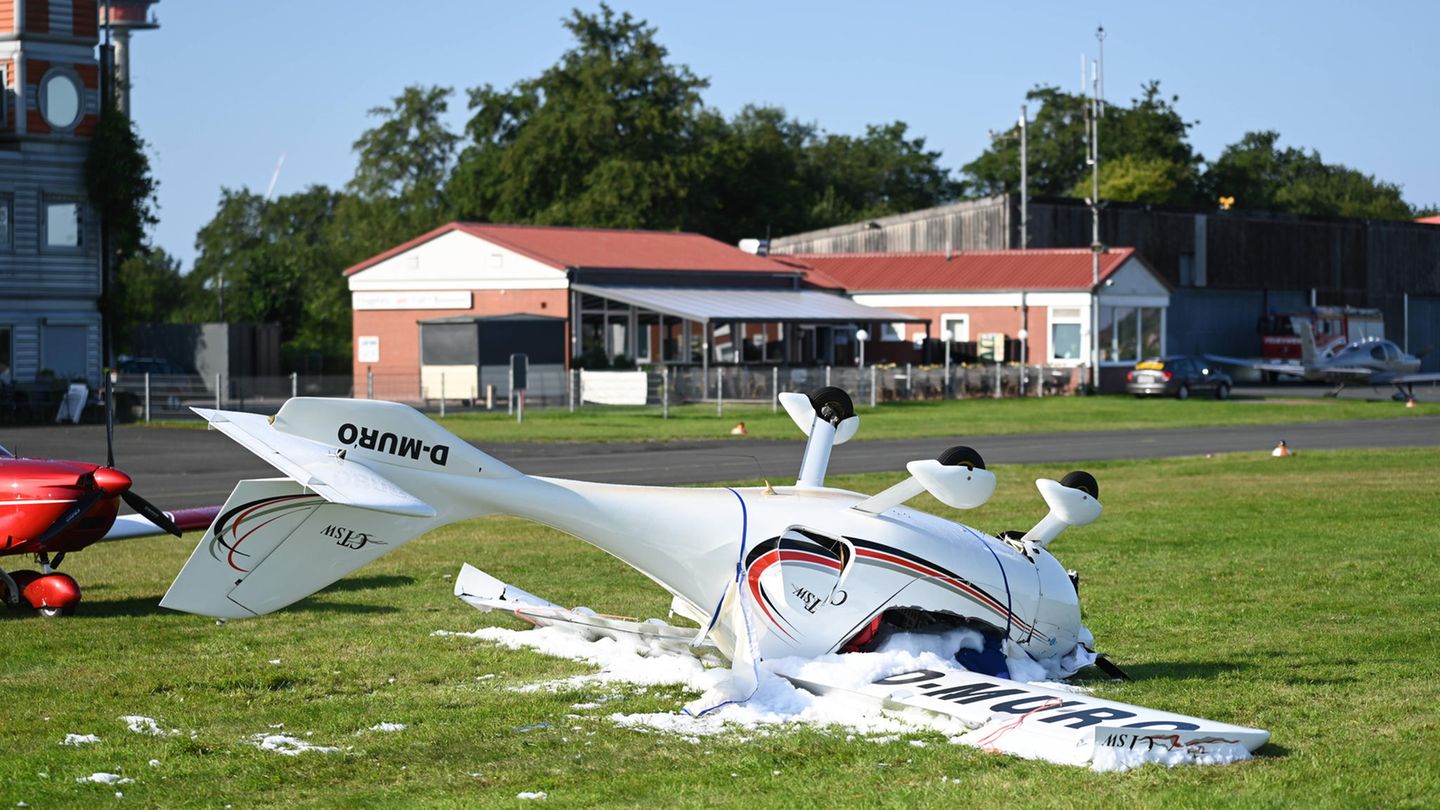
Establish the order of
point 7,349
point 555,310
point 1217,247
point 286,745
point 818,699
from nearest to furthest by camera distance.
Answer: point 286,745, point 818,699, point 7,349, point 555,310, point 1217,247

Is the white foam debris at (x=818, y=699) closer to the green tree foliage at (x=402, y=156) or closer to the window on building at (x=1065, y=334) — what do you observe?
the window on building at (x=1065, y=334)

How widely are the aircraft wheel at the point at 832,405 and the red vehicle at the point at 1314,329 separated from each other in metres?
66.0

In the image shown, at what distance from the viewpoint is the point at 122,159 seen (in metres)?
49.2

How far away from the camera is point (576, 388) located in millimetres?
48812

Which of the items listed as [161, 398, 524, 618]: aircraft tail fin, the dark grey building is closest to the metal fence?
the dark grey building

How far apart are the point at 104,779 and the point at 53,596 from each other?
20.1ft

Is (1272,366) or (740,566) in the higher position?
(1272,366)

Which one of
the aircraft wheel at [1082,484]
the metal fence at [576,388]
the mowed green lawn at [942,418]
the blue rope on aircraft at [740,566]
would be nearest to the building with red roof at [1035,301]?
the metal fence at [576,388]

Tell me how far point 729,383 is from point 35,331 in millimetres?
21461

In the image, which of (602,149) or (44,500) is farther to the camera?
(602,149)

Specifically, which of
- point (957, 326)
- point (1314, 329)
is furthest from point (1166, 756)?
point (1314, 329)

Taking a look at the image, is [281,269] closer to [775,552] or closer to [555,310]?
[555,310]

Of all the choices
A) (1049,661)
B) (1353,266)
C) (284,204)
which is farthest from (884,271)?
(284,204)

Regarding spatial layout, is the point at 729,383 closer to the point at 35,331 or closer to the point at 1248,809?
the point at 35,331
